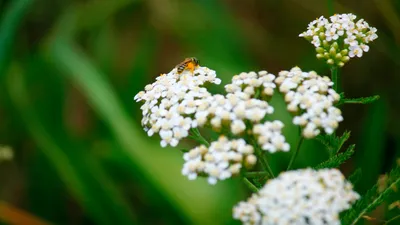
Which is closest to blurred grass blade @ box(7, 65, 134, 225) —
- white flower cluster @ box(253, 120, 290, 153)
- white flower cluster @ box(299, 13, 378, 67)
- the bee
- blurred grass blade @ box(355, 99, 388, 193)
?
blurred grass blade @ box(355, 99, 388, 193)

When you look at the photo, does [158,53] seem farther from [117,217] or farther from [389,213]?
[389,213]

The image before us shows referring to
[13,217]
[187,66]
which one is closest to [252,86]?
A: [187,66]

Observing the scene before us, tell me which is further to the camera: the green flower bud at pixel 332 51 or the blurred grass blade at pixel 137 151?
the blurred grass blade at pixel 137 151

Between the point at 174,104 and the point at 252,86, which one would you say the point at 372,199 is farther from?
the point at 174,104

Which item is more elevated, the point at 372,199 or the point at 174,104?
the point at 174,104

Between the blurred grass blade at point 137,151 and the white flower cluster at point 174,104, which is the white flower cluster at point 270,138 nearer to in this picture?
the white flower cluster at point 174,104

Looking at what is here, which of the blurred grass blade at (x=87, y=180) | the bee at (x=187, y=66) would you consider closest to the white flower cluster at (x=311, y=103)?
the bee at (x=187, y=66)
